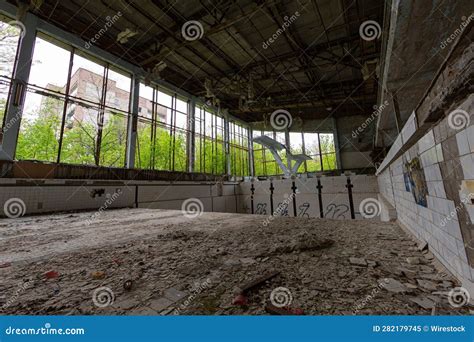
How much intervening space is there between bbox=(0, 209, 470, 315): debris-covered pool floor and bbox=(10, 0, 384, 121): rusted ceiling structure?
7.05 m

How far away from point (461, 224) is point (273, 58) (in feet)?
32.8

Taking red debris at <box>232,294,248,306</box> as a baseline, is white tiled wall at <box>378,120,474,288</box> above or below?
above

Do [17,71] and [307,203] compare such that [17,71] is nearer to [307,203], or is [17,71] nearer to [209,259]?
[209,259]

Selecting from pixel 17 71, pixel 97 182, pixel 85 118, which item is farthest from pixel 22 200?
pixel 85 118

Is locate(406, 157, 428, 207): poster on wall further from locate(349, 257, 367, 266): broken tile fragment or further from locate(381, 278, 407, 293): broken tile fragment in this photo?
locate(381, 278, 407, 293): broken tile fragment

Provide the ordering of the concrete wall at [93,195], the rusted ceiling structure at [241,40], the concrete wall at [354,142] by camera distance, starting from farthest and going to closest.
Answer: the concrete wall at [354,142] < the rusted ceiling structure at [241,40] < the concrete wall at [93,195]

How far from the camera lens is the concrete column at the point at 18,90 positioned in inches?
209
